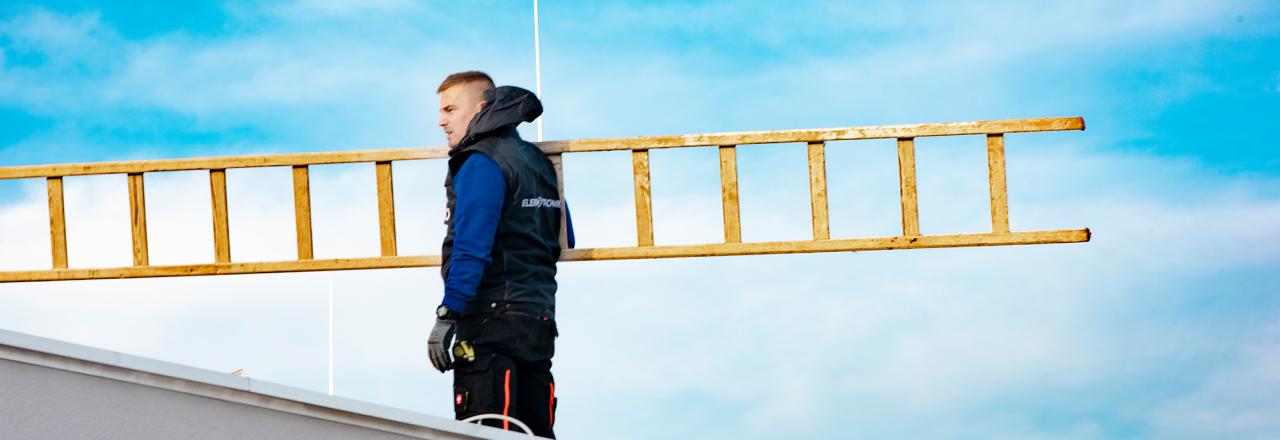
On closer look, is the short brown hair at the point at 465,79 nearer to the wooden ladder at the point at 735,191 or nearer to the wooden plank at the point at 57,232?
the wooden ladder at the point at 735,191

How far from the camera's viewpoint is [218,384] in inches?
146

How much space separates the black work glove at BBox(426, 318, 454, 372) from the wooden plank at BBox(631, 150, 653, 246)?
160cm

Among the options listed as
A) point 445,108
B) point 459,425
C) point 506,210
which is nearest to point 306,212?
point 445,108

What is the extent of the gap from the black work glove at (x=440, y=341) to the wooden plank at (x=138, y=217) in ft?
8.18

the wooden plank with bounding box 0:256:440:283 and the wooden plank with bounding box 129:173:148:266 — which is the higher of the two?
the wooden plank with bounding box 129:173:148:266

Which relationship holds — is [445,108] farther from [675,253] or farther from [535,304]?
[675,253]

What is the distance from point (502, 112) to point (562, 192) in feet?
3.00

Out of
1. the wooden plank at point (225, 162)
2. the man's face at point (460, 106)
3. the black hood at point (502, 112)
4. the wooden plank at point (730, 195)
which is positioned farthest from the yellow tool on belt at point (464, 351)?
the wooden plank at point (730, 195)

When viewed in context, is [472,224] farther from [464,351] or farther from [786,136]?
[786,136]

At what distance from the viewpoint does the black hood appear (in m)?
5.39

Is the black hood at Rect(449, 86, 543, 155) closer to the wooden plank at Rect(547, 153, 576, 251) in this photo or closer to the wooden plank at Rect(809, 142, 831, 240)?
the wooden plank at Rect(547, 153, 576, 251)

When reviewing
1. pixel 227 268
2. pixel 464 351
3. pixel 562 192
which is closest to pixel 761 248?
pixel 562 192

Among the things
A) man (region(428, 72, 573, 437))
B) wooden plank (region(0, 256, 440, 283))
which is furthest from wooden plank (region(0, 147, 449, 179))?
man (region(428, 72, 573, 437))

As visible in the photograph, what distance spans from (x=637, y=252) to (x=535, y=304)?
1.25 meters
